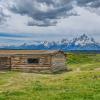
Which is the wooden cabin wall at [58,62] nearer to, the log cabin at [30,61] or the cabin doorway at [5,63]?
the log cabin at [30,61]

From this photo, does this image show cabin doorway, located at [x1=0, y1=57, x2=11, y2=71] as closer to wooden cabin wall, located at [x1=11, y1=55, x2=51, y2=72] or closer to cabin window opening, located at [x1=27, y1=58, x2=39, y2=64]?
wooden cabin wall, located at [x1=11, y1=55, x2=51, y2=72]

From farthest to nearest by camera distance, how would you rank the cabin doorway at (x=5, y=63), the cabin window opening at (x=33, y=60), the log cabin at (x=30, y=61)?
1. the cabin doorway at (x=5, y=63)
2. the cabin window opening at (x=33, y=60)
3. the log cabin at (x=30, y=61)

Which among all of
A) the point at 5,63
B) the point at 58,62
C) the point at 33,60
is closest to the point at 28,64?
the point at 33,60

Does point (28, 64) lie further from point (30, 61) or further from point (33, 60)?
point (33, 60)

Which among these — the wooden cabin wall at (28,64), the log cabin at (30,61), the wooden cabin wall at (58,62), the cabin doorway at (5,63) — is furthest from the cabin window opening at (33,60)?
the cabin doorway at (5,63)

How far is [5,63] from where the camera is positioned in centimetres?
5988

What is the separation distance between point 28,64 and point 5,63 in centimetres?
426

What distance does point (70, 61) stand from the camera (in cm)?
9050

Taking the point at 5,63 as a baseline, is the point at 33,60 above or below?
above

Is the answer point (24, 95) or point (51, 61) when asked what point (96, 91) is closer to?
point (24, 95)

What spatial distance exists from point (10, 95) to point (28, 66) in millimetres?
31453

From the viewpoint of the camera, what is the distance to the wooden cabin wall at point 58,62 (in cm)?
5971

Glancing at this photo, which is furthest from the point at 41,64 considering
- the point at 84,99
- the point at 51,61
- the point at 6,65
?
the point at 84,99

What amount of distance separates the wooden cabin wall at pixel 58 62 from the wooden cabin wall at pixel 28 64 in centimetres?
159
